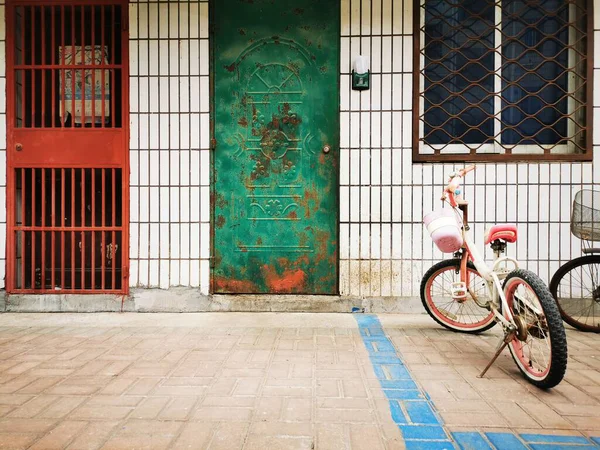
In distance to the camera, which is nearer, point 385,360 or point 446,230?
point 385,360

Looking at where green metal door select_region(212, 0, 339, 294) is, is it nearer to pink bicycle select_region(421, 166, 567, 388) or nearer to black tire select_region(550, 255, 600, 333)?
pink bicycle select_region(421, 166, 567, 388)

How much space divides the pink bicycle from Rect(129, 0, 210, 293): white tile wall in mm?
2414

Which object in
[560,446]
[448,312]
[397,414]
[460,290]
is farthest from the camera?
[448,312]

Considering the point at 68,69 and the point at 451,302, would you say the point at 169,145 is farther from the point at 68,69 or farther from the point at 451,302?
the point at 451,302

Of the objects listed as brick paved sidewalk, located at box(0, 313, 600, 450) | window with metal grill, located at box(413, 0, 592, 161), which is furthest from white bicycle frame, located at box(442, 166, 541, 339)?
window with metal grill, located at box(413, 0, 592, 161)

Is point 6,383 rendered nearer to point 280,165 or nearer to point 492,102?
point 280,165

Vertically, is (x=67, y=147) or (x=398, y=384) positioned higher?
(x=67, y=147)

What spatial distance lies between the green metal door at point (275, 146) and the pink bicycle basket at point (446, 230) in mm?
1505

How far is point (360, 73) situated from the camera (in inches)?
181

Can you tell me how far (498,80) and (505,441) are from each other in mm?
3868

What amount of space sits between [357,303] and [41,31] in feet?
14.5

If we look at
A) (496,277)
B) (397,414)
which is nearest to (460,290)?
(496,277)

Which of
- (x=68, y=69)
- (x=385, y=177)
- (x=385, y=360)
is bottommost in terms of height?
(x=385, y=360)

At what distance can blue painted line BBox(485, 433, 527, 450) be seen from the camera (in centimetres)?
193
